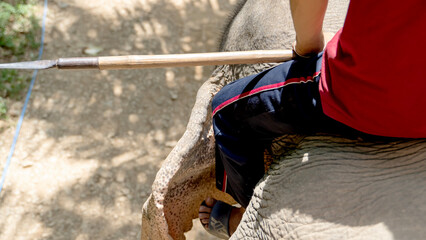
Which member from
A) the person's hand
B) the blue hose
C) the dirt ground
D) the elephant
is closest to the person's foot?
the dirt ground

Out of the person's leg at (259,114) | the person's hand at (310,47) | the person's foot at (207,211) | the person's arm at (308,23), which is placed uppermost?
the person's arm at (308,23)

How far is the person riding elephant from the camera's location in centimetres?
112

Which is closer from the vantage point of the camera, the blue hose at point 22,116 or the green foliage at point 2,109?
the blue hose at point 22,116

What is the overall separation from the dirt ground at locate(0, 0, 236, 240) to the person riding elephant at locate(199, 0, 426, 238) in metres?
1.20

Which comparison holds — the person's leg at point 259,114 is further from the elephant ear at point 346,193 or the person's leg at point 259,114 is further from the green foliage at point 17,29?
the green foliage at point 17,29

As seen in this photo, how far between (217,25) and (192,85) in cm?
66

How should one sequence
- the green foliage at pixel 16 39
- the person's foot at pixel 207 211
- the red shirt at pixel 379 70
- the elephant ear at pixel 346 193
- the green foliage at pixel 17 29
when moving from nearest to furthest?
the red shirt at pixel 379 70 < the elephant ear at pixel 346 193 < the person's foot at pixel 207 211 < the green foliage at pixel 16 39 < the green foliage at pixel 17 29

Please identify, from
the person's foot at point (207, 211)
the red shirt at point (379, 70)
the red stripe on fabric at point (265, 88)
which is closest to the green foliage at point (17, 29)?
the person's foot at point (207, 211)

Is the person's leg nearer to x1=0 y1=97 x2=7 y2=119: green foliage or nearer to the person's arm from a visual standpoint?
the person's arm

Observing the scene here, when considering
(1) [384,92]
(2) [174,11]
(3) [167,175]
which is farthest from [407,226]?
(2) [174,11]

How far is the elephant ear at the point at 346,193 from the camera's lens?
48.6 inches

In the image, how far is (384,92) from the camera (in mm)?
1205

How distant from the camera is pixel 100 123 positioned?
311cm

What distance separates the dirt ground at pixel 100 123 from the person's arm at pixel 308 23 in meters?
1.60
